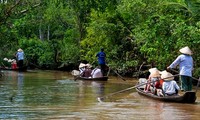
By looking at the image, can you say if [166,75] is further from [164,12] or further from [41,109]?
[164,12]

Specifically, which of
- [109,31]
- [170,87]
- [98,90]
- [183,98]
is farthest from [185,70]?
[109,31]

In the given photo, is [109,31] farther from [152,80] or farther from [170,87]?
[170,87]

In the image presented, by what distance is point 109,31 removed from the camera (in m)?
27.4

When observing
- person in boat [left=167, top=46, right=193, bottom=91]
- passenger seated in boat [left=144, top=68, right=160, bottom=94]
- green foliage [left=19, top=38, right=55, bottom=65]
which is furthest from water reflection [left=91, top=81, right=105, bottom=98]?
green foliage [left=19, top=38, right=55, bottom=65]

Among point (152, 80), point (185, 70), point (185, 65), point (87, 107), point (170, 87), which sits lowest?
point (87, 107)

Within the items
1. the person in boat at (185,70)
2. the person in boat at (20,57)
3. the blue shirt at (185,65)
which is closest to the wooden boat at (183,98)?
the person in boat at (185,70)

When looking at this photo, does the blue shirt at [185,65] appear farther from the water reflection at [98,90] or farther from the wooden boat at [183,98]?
the water reflection at [98,90]

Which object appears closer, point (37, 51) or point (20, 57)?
point (20, 57)

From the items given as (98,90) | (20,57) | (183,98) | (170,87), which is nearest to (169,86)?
(170,87)

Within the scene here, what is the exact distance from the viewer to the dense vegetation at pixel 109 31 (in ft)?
62.4

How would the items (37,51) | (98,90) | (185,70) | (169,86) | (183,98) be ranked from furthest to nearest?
(37,51), (98,90), (185,70), (169,86), (183,98)

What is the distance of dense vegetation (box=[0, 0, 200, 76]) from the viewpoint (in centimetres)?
1902

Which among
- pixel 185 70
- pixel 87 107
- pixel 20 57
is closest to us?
pixel 87 107

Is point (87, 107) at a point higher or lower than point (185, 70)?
lower
